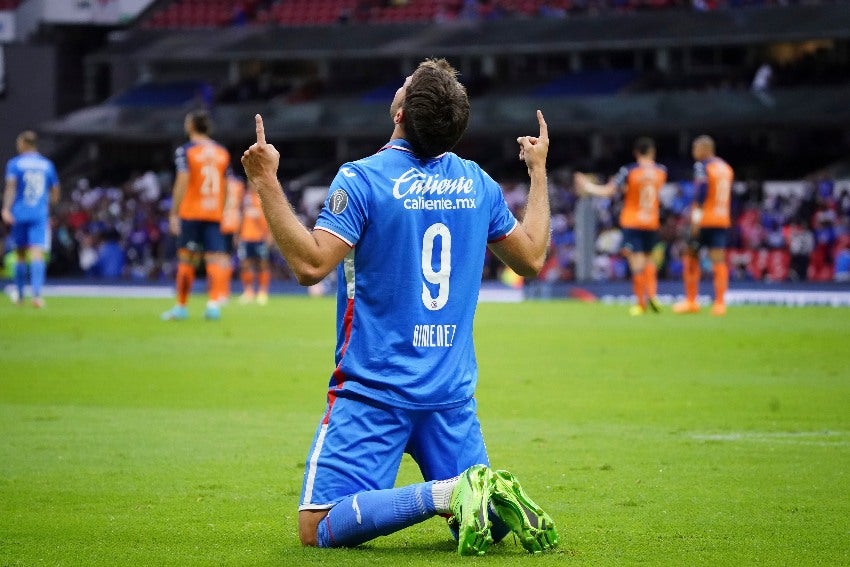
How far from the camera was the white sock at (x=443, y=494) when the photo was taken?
16.7ft

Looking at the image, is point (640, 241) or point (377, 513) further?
point (640, 241)

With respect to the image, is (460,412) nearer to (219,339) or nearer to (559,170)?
(219,339)

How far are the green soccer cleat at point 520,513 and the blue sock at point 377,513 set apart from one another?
0.85 feet

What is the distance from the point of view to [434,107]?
209 inches

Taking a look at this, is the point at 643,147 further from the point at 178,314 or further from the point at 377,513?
the point at 377,513

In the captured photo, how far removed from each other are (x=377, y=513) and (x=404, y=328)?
2.23ft

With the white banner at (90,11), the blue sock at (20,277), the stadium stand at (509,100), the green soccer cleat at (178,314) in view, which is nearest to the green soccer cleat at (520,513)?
the green soccer cleat at (178,314)

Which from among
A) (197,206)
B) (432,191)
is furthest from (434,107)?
(197,206)

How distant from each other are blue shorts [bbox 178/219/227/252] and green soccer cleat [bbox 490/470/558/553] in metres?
13.6

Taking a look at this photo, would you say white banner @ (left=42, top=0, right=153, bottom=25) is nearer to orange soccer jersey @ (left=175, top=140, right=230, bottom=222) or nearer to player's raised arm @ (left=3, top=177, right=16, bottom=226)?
player's raised arm @ (left=3, top=177, right=16, bottom=226)

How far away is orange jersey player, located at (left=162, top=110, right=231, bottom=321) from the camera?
18156 millimetres

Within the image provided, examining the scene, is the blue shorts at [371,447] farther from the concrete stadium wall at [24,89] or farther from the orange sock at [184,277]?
the concrete stadium wall at [24,89]

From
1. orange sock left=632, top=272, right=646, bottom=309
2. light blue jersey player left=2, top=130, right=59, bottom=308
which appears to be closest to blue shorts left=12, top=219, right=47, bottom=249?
light blue jersey player left=2, top=130, right=59, bottom=308

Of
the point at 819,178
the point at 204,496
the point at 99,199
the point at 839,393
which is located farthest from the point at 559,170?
the point at 204,496
